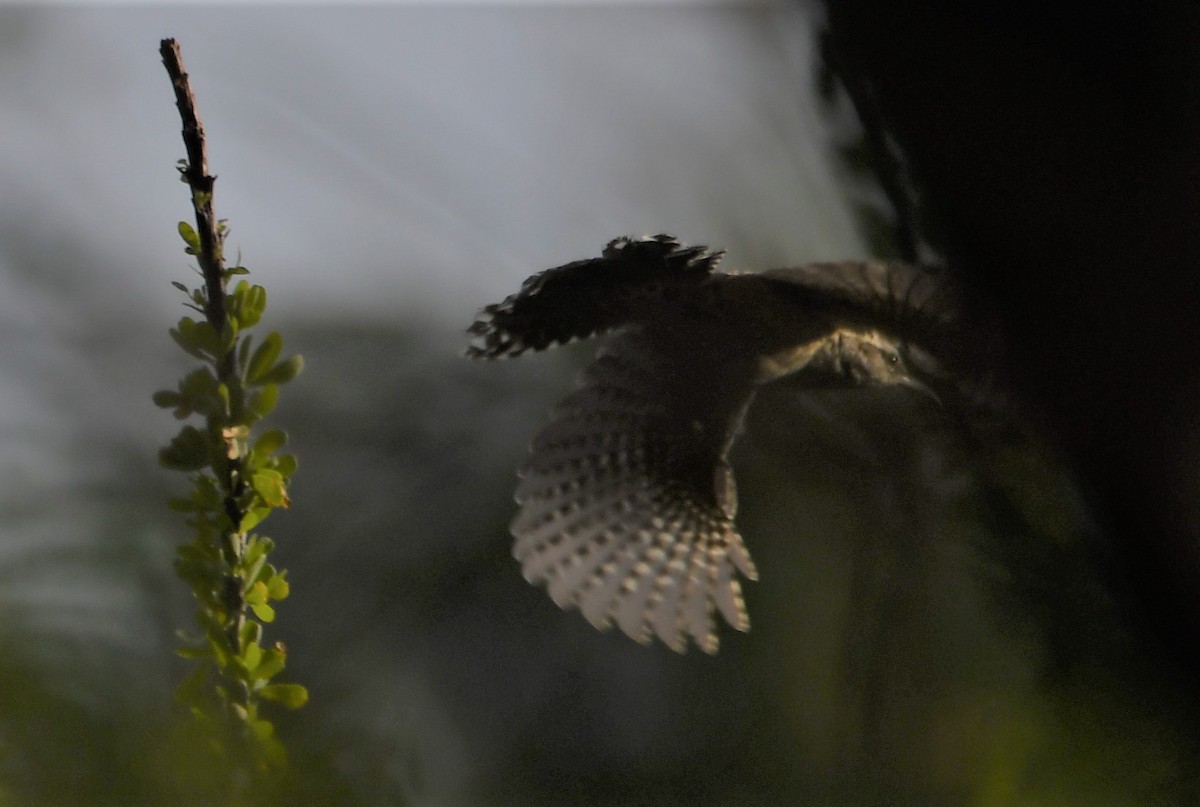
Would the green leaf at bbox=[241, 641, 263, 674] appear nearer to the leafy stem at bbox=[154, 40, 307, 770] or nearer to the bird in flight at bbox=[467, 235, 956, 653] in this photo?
the leafy stem at bbox=[154, 40, 307, 770]

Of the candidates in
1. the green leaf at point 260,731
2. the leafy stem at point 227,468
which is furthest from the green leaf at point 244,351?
the green leaf at point 260,731

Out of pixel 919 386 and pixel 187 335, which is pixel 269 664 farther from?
pixel 919 386

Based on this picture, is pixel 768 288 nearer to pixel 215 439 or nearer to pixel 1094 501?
pixel 1094 501

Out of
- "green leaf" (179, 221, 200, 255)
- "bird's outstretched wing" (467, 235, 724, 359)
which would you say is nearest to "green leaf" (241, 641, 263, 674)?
"green leaf" (179, 221, 200, 255)

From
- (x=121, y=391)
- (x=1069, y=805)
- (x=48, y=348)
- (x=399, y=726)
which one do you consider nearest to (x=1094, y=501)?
(x=1069, y=805)

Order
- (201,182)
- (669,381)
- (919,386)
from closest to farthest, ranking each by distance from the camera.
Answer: (201,182) → (919,386) → (669,381)

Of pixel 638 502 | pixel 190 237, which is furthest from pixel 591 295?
pixel 190 237

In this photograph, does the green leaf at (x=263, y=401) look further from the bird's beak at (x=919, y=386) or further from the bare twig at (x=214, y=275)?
the bird's beak at (x=919, y=386)
